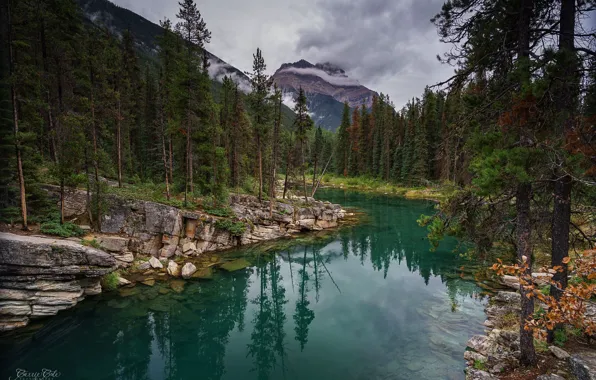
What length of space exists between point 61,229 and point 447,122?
66.3ft

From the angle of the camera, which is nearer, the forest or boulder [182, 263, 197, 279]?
the forest

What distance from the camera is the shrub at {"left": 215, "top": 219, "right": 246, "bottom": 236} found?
72.7 ft

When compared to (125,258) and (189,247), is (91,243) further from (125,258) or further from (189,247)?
(189,247)

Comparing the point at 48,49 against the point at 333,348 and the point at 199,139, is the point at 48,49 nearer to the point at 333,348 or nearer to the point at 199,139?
the point at 199,139

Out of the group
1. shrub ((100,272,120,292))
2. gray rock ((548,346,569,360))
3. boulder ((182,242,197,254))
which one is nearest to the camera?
gray rock ((548,346,569,360))

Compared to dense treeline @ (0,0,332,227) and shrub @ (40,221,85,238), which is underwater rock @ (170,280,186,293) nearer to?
shrub @ (40,221,85,238)

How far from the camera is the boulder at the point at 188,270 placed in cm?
1745

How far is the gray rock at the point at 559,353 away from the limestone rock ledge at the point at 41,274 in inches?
704

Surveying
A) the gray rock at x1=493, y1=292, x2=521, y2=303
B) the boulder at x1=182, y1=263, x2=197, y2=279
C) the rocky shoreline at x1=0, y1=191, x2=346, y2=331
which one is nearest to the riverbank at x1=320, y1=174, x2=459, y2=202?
the rocky shoreline at x1=0, y1=191, x2=346, y2=331

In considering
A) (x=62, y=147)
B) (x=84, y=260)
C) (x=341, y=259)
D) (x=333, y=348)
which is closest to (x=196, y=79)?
(x=62, y=147)

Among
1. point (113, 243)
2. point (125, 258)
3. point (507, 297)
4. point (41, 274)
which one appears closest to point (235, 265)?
point (125, 258)

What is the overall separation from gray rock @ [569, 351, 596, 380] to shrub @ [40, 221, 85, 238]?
2103cm

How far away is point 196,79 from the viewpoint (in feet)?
70.0

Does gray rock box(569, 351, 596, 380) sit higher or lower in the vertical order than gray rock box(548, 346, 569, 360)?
higher
